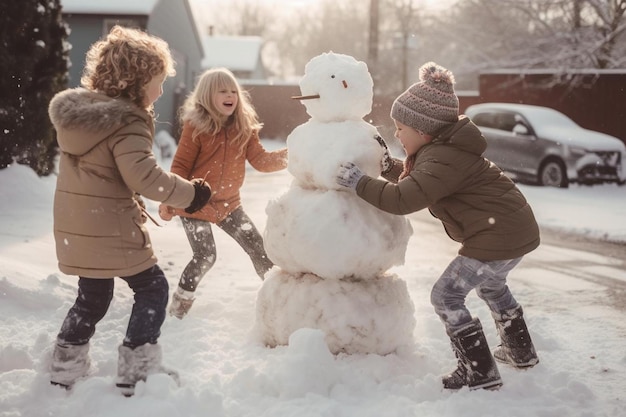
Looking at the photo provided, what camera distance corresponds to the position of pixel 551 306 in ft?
18.1

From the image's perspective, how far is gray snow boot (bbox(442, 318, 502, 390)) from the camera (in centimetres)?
345

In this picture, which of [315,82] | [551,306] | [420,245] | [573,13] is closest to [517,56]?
[573,13]

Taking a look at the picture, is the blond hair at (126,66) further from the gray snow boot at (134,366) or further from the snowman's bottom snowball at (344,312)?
the snowman's bottom snowball at (344,312)

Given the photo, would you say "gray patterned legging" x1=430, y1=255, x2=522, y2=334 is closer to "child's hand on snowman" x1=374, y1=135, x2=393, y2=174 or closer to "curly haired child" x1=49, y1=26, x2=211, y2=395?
"child's hand on snowman" x1=374, y1=135, x2=393, y2=174

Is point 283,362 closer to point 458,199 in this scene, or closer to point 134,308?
point 134,308

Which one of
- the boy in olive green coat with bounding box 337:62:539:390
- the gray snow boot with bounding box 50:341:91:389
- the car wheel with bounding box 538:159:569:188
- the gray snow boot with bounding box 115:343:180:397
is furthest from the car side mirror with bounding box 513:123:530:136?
the gray snow boot with bounding box 50:341:91:389

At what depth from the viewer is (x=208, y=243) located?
4750 millimetres

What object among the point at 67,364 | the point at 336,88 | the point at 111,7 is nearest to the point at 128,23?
the point at 111,7

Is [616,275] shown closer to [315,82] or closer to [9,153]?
[315,82]

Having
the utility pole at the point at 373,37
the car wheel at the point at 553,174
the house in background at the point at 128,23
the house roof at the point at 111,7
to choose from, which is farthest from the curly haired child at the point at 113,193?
the utility pole at the point at 373,37

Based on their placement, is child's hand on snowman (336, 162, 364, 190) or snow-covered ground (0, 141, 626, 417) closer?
snow-covered ground (0, 141, 626, 417)

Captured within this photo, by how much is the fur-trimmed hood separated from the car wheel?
1224 cm

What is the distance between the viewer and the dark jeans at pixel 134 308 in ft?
10.9

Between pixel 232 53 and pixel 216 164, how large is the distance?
39.9m
